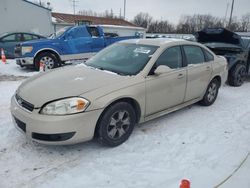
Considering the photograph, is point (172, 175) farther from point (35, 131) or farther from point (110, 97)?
point (35, 131)

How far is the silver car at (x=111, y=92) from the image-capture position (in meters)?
3.07

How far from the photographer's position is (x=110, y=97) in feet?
10.8

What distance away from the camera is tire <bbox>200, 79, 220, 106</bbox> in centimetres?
538

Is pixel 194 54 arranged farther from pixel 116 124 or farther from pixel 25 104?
pixel 25 104

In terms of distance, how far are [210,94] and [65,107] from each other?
3.61 m

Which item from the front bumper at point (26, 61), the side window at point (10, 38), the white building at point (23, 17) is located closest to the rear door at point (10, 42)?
the side window at point (10, 38)

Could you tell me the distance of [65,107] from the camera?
3.06 m

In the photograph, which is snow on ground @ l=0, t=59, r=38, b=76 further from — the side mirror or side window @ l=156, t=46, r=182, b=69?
the side mirror

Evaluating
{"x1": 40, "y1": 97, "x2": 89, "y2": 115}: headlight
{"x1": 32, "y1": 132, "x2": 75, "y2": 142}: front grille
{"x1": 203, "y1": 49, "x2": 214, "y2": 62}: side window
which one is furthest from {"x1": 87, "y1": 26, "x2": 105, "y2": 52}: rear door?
{"x1": 32, "y1": 132, "x2": 75, "y2": 142}: front grille

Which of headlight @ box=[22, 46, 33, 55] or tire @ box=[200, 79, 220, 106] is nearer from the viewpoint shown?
tire @ box=[200, 79, 220, 106]

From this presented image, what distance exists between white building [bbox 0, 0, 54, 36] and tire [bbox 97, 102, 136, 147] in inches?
708

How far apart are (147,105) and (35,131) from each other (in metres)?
1.71

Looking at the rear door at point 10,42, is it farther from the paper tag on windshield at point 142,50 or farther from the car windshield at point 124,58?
the paper tag on windshield at point 142,50

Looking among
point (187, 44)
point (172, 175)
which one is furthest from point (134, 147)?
point (187, 44)
